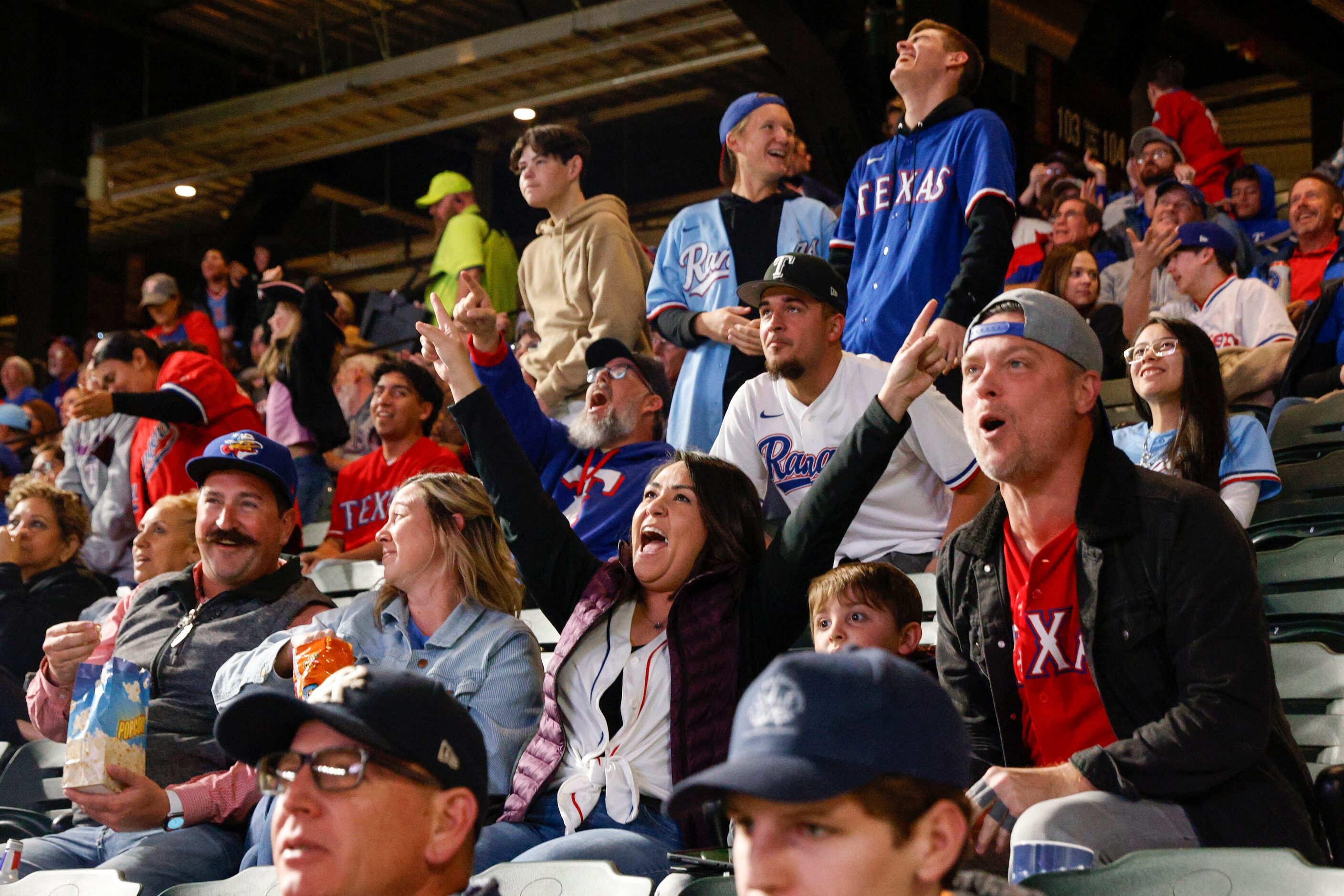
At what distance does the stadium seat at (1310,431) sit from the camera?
15.6 feet

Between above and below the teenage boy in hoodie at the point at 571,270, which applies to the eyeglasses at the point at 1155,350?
below

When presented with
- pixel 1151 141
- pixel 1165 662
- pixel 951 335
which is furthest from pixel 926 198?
pixel 1151 141

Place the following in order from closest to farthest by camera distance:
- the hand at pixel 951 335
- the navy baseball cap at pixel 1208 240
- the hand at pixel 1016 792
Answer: the hand at pixel 1016 792, the hand at pixel 951 335, the navy baseball cap at pixel 1208 240

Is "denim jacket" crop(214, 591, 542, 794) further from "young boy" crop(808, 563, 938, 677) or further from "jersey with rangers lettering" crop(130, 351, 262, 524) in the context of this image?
"jersey with rangers lettering" crop(130, 351, 262, 524)

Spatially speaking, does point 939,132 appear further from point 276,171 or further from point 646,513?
point 276,171

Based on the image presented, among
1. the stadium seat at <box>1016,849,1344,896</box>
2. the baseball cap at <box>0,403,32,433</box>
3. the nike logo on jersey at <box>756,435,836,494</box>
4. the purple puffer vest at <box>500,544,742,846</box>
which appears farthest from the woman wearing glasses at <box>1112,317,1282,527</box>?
the baseball cap at <box>0,403,32,433</box>

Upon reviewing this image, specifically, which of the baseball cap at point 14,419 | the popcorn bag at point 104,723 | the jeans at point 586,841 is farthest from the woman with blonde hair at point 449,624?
the baseball cap at point 14,419

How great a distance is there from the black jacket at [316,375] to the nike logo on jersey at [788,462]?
320 centimetres

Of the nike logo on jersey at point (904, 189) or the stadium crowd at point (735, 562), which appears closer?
the stadium crowd at point (735, 562)

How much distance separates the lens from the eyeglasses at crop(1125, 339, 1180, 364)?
4.02 m

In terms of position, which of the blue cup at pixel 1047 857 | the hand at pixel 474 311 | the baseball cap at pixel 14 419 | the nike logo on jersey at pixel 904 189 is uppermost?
the nike logo on jersey at pixel 904 189

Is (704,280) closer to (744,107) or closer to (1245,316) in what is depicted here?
(744,107)

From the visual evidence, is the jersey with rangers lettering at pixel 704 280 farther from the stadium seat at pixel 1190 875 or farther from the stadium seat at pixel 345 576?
the stadium seat at pixel 1190 875

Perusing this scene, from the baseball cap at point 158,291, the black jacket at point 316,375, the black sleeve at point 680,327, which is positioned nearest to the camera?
the black sleeve at point 680,327
